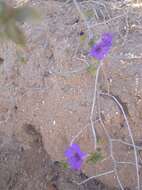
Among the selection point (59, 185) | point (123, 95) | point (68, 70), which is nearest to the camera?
point (123, 95)

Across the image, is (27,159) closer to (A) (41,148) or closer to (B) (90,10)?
(A) (41,148)

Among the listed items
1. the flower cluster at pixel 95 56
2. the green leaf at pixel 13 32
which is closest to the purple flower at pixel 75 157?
the flower cluster at pixel 95 56

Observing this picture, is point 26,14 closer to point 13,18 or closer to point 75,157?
point 13,18

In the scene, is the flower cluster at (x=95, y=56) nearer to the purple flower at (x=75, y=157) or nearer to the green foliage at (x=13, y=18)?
the purple flower at (x=75, y=157)

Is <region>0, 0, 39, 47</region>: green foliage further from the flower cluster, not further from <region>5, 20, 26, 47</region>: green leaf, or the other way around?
the flower cluster

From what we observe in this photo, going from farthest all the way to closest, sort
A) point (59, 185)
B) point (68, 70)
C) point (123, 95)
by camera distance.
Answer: point (59, 185) → point (68, 70) → point (123, 95)

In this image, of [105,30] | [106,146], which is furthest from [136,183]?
[105,30]

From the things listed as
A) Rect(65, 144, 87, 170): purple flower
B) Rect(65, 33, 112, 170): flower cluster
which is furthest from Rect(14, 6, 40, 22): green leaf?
Rect(65, 144, 87, 170): purple flower

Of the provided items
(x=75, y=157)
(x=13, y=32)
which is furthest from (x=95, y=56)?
(x=13, y=32)
